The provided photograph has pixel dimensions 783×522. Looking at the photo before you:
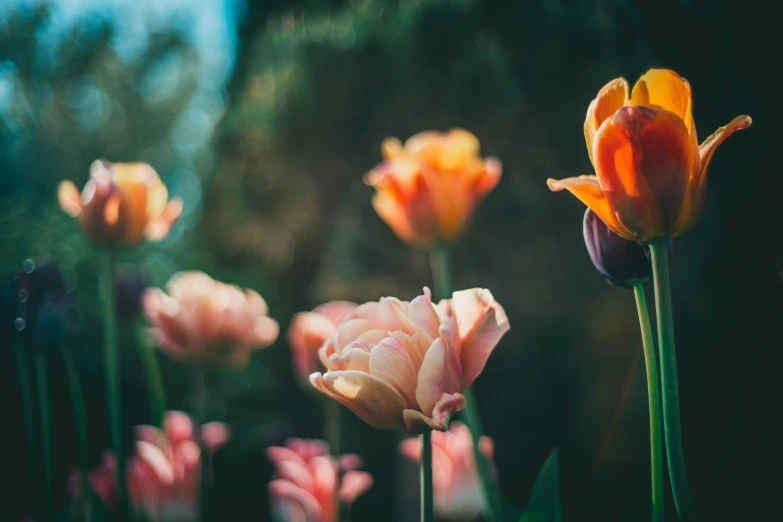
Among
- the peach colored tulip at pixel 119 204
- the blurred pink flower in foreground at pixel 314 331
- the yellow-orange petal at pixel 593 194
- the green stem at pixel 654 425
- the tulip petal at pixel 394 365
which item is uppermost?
the peach colored tulip at pixel 119 204

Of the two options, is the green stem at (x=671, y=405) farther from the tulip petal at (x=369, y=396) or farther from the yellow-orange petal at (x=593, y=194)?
the tulip petal at (x=369, y=396)

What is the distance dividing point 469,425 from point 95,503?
23.6 inches

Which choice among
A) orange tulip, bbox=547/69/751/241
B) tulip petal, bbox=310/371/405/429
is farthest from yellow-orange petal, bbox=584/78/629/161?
tulip petal, bbox=310/371/405/429

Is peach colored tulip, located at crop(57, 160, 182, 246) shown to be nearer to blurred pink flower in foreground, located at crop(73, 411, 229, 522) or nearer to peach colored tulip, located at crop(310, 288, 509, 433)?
blurred pink flower in foreground, located at crop(73, 411, 229, 522)

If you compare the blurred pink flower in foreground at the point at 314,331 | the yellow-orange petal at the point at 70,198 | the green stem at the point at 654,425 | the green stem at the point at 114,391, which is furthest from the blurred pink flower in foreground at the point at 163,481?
the green stem at the point at 654,425

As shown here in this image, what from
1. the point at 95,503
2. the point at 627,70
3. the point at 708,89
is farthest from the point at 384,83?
the point at 95,503

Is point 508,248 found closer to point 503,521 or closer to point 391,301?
point 503,521

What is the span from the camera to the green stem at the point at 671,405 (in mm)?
363

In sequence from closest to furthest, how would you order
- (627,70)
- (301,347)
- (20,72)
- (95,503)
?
(301,347) → (95,503) → (627,70) → (20,72)

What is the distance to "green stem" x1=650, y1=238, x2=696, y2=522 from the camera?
363 mm

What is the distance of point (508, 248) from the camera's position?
1664 mm

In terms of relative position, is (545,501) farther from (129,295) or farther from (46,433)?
(129,295)

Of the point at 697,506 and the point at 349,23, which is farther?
the point at 349,23

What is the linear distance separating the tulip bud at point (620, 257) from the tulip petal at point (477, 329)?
0.09 m
